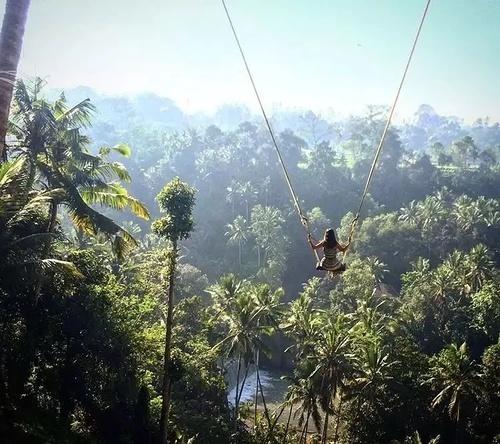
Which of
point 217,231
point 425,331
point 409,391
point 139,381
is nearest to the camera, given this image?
point 139,381

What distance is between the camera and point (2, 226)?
1286cm

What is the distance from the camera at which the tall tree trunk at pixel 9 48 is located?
7641 millimetres

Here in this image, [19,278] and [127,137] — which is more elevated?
[127,137]

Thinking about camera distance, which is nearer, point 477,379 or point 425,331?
A: point 477,379

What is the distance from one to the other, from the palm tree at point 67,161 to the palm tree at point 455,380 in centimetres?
1973

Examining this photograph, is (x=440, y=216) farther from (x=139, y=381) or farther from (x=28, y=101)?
(x=28, y=101)

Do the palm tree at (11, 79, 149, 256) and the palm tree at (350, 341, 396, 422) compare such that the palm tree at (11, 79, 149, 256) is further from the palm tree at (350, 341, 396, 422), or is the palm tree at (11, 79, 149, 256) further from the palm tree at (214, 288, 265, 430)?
the palm tree at (350, 341, 396, 422)

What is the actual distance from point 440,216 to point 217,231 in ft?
113

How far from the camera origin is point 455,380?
86.0ft

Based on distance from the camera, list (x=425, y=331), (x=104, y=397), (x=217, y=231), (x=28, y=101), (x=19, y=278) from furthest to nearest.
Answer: (x=217, y=231)
(x=425, y=331)
(x=104, y=397)
(x=28, y=101)
(x=19, y=278)

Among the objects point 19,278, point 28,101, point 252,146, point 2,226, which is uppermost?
point 252,146

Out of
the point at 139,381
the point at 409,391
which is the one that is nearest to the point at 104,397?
the point at 139,381

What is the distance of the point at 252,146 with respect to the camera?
93.4m

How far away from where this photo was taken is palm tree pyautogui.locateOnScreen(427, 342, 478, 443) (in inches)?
1016
